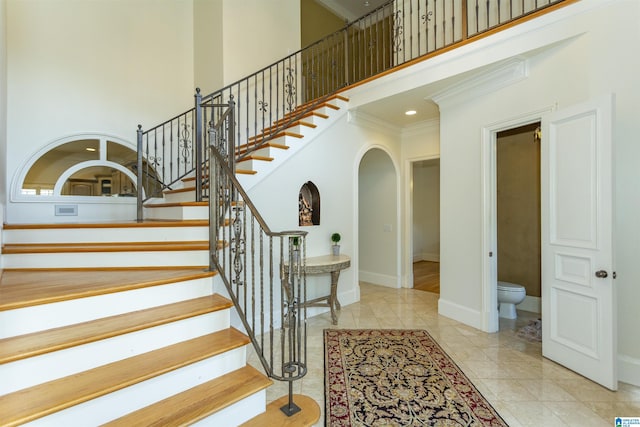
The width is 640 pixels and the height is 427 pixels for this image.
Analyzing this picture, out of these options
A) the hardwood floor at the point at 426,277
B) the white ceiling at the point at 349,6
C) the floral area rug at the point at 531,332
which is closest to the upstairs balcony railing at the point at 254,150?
the white ceiling at the point at 349,6

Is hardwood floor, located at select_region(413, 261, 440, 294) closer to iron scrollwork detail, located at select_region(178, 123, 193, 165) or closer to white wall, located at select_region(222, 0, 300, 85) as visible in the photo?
iron scrollwork detail, located at select_region(178, 123, 193, 165)

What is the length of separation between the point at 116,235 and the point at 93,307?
1.15 metres

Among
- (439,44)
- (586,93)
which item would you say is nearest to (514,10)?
(439,44)

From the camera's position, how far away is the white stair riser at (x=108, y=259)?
93.5 inches

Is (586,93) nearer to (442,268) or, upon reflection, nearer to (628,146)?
(628,146)

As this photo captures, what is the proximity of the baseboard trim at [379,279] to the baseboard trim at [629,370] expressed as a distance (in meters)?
3.13

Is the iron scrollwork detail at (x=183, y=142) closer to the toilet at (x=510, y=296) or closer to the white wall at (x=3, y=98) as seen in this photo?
the white wall at (x=3, y=98)

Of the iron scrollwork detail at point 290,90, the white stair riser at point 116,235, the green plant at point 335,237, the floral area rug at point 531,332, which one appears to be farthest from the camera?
the iron scrollwork detail at point 290,90

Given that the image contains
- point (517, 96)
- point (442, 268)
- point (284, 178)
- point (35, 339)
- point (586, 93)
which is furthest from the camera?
point (442, 268)

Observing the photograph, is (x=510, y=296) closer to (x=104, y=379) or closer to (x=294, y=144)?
(x=294, y=144)

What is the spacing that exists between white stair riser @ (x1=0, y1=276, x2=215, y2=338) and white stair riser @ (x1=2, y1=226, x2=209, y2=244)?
67cm

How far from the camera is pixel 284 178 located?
12.2ft

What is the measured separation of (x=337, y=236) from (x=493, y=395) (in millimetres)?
2446

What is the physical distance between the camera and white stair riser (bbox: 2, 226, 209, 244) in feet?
8.64
